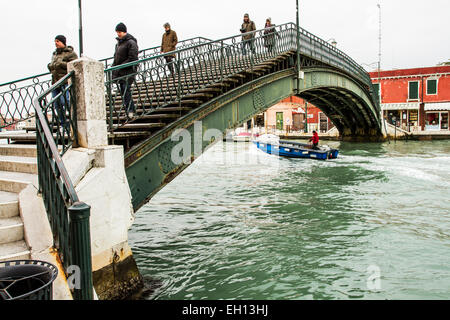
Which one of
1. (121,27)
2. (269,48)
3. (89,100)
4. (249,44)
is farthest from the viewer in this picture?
(269,48)

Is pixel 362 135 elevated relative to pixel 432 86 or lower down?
lower down

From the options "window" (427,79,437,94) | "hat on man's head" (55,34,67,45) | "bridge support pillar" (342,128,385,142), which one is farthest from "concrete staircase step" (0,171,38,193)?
"window" (427,79,437,94)

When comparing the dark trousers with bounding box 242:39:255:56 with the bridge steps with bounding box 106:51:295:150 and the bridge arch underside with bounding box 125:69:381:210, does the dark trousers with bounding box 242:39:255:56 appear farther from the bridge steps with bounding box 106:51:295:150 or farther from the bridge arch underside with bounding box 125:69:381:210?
the bridge arch underside with bounding box 125:69:381:210

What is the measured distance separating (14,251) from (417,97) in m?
40.1

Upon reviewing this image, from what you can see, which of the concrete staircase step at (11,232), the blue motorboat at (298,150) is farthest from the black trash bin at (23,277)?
the blue motorboat at (298,150)

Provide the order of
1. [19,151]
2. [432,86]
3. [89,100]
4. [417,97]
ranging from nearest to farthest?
[89,100] → [19,151] → [432,86] → [417,97]

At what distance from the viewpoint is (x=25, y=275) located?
2.96 metres

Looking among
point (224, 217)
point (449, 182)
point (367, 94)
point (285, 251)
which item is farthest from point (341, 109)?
point (285, 251)

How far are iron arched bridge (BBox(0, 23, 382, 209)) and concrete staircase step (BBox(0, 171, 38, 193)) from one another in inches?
57.3

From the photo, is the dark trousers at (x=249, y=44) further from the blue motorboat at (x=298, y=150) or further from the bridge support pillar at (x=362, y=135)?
the bridge support pillar at (x=362, y=135)

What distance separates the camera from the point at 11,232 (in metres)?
4.00

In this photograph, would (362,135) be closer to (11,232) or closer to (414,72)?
(414,72)

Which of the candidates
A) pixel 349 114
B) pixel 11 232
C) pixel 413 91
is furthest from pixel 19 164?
pixel 413 91

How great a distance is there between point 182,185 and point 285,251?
26.9ft
